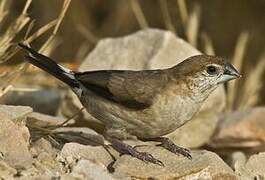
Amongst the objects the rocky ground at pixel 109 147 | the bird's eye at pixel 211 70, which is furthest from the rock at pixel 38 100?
the bird's eye at pixel 211 70

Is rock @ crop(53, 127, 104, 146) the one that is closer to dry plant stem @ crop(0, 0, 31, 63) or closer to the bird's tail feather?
the bird's tail feather

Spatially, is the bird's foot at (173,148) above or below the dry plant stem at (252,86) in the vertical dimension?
below

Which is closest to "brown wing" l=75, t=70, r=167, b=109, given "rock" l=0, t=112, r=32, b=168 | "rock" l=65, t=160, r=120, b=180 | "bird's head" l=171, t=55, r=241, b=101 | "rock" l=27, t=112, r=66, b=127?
"bird's head" l=171, t=55, r=241, b=101

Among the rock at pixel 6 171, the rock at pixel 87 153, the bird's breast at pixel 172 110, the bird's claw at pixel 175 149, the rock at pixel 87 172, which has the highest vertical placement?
the bird's breast at pixel 172 110

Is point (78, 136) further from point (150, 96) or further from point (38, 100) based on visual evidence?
point (38, 100)

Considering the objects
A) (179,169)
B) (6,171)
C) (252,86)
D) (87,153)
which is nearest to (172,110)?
(179,169)

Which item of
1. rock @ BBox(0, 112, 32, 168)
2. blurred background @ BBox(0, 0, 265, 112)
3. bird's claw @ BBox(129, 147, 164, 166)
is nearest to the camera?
rock @ BBox(0, 112, 32, 168)

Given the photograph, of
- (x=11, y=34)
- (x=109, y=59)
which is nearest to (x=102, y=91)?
(x=11, y=34)

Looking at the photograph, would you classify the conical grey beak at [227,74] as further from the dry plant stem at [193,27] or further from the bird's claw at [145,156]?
the dry plant stem at [193,27]
